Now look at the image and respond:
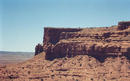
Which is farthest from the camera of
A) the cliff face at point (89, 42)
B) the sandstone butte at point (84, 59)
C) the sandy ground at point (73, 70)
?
the cliff face at point (89, 42)

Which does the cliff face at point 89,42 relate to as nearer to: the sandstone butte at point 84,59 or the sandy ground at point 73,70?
the sandstone butte at point 84,59

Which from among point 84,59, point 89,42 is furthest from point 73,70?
point 89,42

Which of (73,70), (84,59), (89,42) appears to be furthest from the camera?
(89,42)

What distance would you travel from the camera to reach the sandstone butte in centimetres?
8606

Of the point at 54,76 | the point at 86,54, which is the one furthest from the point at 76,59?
the point at 54,76

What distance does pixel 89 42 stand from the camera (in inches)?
3856

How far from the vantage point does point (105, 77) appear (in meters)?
83.4

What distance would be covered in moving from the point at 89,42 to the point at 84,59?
18.9 ft

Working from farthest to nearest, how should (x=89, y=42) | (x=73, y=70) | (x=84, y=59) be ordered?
(x=89, y=42) < (x=84, y=59) < (x=73, y=70)

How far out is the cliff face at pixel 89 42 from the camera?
89.3 meters

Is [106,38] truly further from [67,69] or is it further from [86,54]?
[67,69]

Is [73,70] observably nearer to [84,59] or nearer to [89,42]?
[84,59]

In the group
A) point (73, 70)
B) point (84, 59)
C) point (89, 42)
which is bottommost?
point (73, 70)

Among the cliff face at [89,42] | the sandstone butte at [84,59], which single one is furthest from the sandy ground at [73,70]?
the cliff face at [89,42]
